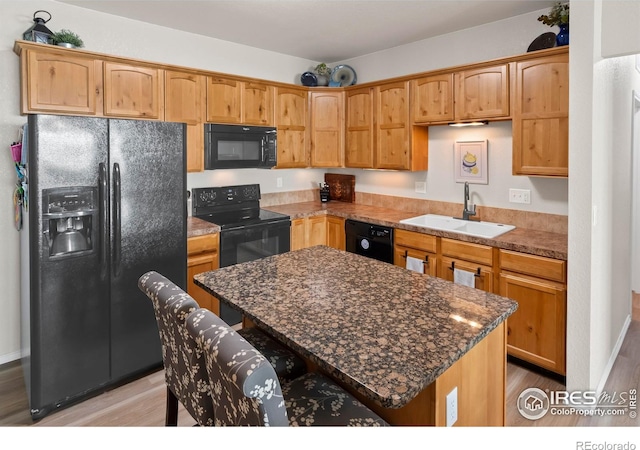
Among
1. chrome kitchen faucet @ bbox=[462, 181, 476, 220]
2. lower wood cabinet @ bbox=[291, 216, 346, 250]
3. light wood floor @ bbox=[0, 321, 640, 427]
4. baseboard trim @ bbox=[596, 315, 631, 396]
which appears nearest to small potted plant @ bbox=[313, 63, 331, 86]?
lower wood cabinet @ bbox=[291, 216, 346, 250]

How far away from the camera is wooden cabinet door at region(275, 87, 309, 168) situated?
4016mm

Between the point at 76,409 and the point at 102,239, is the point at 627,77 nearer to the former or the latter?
the point at 102,239

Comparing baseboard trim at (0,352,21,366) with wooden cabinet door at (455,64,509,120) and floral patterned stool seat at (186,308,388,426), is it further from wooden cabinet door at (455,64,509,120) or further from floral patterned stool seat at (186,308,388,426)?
wooden cabinet door at (455,64,509,120)

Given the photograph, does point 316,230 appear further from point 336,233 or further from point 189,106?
point 189,106

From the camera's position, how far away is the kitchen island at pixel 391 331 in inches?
43.6

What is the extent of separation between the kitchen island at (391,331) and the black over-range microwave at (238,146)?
6.01ft

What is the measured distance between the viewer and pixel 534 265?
2.63 m

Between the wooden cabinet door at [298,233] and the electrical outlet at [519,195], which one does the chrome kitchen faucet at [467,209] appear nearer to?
the electrical outlet at [519,195]

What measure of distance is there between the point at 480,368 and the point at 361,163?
296 centimetres

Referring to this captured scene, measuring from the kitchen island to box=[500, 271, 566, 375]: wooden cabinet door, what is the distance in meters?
1.23

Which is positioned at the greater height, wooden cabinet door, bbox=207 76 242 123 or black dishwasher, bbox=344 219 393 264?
wooden cabinet door, bbox=207 76 242 123

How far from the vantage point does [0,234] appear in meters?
2.86

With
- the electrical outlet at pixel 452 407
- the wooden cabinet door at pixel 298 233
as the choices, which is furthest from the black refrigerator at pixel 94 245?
the electrical outlet at pixel 452 407
